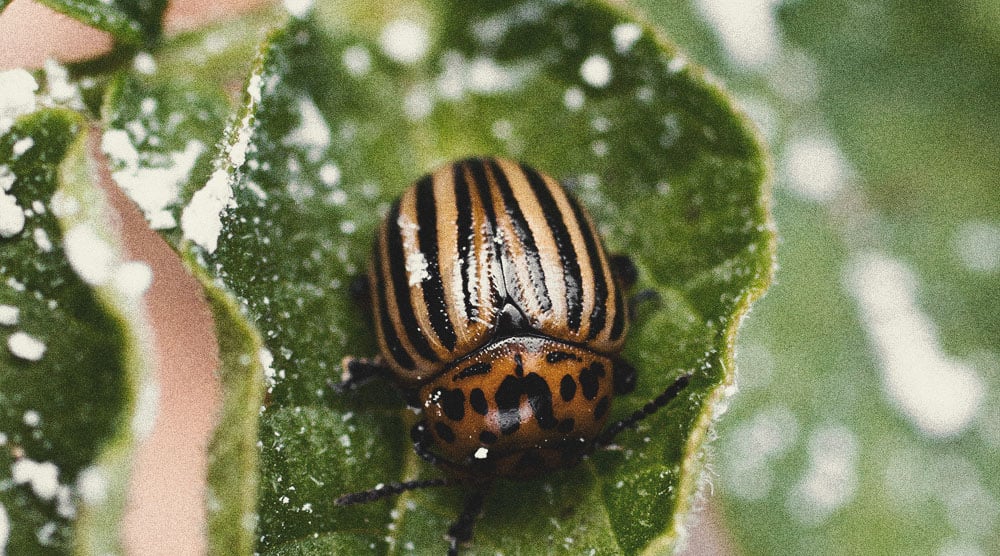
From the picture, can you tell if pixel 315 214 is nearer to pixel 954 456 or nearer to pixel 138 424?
pixel 138 424

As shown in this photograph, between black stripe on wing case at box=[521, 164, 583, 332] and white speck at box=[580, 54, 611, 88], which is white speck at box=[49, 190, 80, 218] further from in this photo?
white speck at box=[580, 54, 611, 88]

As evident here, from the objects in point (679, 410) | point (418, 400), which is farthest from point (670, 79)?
point (418, 400)

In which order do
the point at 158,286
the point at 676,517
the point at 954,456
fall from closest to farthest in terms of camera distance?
the point at 676,517, the point at 954,456, the point at 158,286

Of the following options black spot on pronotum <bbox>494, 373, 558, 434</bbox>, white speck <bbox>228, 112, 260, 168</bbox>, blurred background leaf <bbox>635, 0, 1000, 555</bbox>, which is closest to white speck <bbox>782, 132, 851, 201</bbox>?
blurred background leaf <bbox>635, 0, 1000, 555</bbox>

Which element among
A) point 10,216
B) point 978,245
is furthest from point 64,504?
point 978,245

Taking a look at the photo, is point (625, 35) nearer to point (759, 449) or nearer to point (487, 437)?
point (487, 437)

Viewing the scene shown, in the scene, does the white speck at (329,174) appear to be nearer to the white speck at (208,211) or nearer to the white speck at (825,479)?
the white speck at (208,211)
